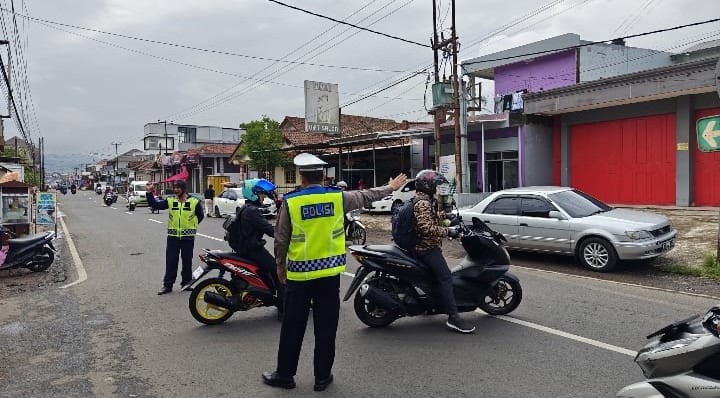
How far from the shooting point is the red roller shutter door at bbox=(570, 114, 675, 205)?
60.4 feet

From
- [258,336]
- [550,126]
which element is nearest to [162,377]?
[258,336]

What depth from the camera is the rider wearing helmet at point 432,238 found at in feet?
17.9

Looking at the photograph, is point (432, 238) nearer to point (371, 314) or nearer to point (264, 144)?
point (371, 314)

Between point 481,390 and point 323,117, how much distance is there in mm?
26539

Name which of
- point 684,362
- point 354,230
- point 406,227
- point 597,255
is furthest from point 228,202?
point 684,362

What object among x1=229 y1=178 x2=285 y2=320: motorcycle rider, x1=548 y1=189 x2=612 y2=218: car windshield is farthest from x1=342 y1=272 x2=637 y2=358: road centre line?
x1=548 y1=189 x2=612 y2=218: car windshield

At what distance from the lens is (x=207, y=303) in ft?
20.1

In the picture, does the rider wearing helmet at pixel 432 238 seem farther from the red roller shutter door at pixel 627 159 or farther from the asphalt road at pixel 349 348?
the red roller shutter door at pixel 627 159

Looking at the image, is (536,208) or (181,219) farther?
(536,208)

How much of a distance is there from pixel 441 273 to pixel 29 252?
8.43 m

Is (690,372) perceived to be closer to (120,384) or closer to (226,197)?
(120,384)

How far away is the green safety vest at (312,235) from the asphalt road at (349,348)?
96cm

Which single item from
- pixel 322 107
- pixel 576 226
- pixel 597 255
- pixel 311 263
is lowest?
pixel 597 255

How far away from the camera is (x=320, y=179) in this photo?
4.26 m
